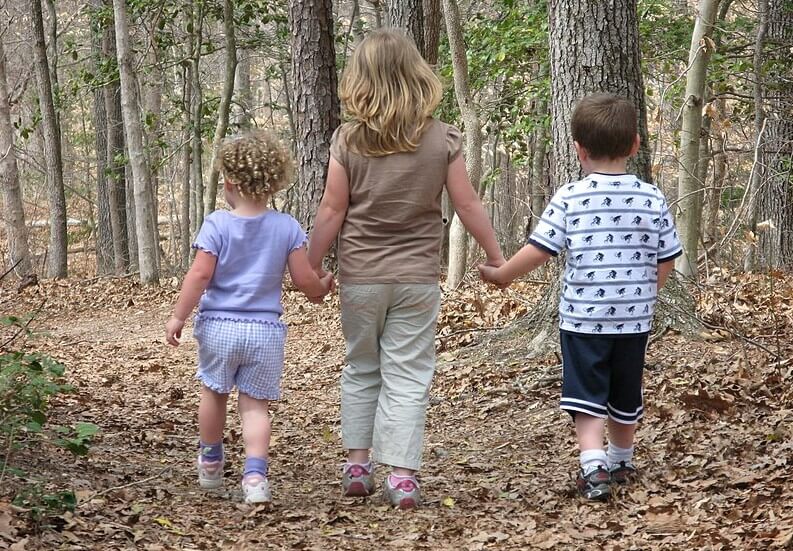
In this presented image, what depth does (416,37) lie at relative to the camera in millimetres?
11531

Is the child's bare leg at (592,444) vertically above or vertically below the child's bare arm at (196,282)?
below

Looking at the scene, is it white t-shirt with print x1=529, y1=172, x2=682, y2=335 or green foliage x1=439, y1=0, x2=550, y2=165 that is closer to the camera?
white t-shirt with print x1=529, y1=172, x2=682, y2=335

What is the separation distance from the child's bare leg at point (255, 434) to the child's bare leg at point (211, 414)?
11 cm

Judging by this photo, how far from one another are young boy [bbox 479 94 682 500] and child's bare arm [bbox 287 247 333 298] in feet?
2.90

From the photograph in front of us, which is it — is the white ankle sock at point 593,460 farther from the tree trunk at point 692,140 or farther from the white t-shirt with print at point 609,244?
the tree trunk at point 692,140

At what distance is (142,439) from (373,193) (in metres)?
2.44

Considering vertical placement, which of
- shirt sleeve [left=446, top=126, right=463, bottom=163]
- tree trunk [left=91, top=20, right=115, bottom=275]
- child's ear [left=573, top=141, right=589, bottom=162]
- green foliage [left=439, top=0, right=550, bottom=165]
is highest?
green foliage [left=439, top=0, right=550, bottom=165]

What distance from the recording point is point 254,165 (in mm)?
4297

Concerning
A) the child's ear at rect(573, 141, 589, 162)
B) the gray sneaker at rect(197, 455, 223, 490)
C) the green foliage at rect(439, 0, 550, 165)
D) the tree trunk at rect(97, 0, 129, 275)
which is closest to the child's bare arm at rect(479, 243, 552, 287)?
the child's ear at rect(573, 141, 589, 162)

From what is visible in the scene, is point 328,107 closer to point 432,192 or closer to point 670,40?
point 670,40

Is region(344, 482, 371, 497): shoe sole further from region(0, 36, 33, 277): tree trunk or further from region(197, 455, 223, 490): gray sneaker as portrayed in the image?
region(0, 36, 33, 277): tree trunk

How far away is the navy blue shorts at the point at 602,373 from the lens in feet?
13.8

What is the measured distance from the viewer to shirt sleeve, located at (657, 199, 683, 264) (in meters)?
4.21

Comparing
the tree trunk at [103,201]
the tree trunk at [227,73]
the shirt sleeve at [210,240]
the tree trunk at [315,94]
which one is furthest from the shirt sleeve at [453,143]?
the tree trunk at [103,201]
